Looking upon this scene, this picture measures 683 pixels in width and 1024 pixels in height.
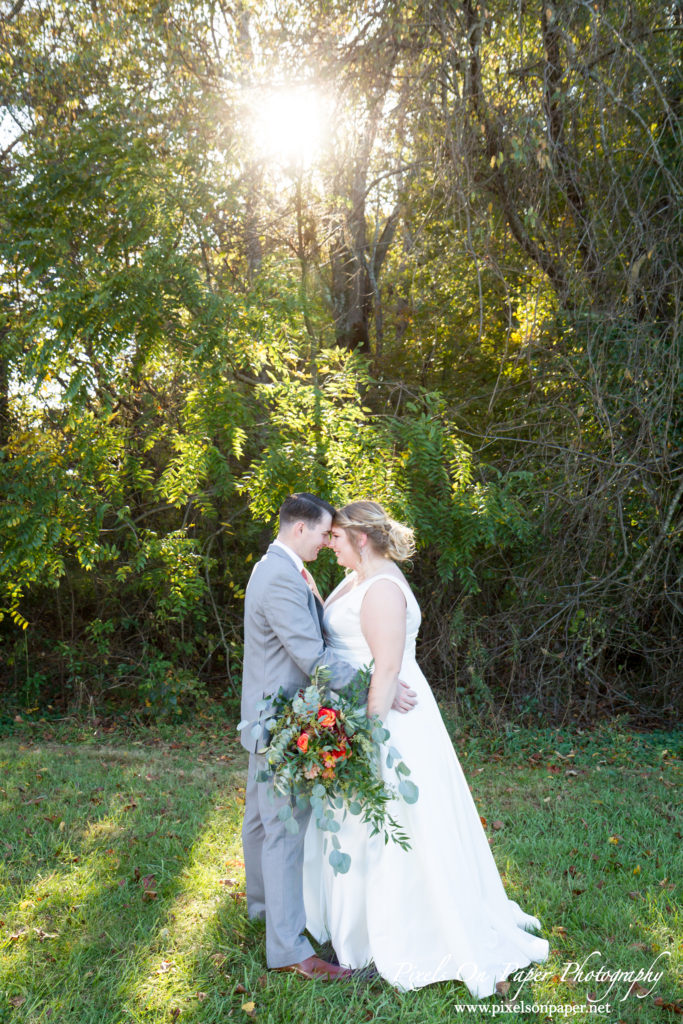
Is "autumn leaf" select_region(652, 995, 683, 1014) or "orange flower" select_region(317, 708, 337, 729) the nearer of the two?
"orange flower" select_region(317, 708, 337, 729)

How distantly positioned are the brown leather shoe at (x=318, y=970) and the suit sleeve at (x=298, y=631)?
3.97 feet

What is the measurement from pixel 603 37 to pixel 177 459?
5378 millimetres

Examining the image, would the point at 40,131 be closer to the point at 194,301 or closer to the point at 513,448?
the point at 194,301

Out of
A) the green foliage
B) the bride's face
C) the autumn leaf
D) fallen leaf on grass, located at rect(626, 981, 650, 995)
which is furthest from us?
the green foliage

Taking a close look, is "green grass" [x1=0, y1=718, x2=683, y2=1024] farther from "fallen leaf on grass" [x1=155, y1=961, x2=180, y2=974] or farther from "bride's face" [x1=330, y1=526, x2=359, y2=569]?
"bride's face" [x1=330, y1=526, x2=359, y2=569]

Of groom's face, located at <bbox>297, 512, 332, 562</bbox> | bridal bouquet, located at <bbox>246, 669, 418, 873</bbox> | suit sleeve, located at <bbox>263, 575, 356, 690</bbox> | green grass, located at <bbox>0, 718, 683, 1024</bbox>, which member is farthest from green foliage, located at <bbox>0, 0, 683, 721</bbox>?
bridal bouquet, located at <bbox>246, 669, 418, 873</bbox>

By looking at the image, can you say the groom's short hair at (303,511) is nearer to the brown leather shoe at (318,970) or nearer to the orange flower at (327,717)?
the orange flower at (327,717)

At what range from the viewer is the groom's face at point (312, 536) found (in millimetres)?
3670

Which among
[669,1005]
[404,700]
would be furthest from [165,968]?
[669,1005]

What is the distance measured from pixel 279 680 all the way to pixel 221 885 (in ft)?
5.35

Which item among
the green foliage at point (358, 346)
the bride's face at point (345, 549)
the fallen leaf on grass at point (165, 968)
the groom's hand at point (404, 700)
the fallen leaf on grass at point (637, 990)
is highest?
the green foliage at point (358, 346)

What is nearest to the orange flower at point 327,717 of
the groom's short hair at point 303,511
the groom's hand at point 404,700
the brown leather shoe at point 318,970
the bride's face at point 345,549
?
the groom's hand at point 404,700

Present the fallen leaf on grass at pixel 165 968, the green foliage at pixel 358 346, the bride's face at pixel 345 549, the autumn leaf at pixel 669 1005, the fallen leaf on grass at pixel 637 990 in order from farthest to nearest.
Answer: the green foliage at pixel 358 346 → the bride's face at pixel 345 549 → the fallen leaf on grass at pixel 165 968 → the fallen leaf on grass at pixel 637 990 → the autumn leaf at pixel 669 1005

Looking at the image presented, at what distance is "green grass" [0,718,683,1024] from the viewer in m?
3.30
